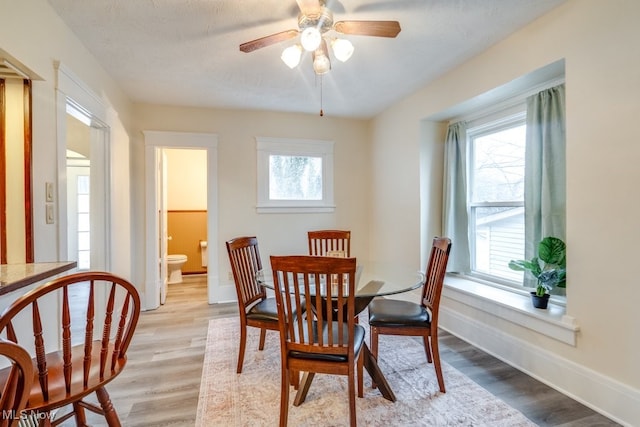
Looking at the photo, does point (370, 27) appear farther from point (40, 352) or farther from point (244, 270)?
point (40, 352)

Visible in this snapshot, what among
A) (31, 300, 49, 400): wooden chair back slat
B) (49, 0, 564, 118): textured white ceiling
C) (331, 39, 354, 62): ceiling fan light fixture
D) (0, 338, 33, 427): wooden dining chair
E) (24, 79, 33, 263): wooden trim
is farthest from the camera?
(49, 0, 564, 118): textured white ceiling

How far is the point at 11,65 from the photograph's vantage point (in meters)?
1.63

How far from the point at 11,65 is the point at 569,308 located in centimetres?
345

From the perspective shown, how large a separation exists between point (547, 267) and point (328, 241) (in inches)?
74.5

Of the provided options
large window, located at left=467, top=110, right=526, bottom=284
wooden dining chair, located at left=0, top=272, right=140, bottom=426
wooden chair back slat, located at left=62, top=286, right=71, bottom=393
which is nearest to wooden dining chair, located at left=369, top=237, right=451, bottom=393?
large window, located at left=467, top=110, right=526, bottom=284

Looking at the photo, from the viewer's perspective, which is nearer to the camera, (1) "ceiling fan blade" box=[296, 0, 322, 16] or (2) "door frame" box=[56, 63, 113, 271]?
(1) "ceiling fan blade" box=[296, 0, 322, 16]

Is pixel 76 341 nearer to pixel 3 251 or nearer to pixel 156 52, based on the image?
pixel 3 251

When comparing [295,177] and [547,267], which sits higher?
[295,177]

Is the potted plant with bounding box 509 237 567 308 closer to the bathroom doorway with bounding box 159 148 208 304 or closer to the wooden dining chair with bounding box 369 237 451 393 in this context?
the wooden dining chair with bounding box 369 237 451 393

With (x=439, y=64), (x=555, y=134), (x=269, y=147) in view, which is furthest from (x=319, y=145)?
(x=555, y=134)

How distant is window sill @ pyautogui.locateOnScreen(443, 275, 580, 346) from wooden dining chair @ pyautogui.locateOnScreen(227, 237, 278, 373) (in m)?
1.71

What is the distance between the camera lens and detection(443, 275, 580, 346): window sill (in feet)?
6.67

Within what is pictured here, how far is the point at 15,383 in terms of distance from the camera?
0.76 metres

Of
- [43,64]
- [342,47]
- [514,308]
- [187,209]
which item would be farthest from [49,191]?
[187,209]
